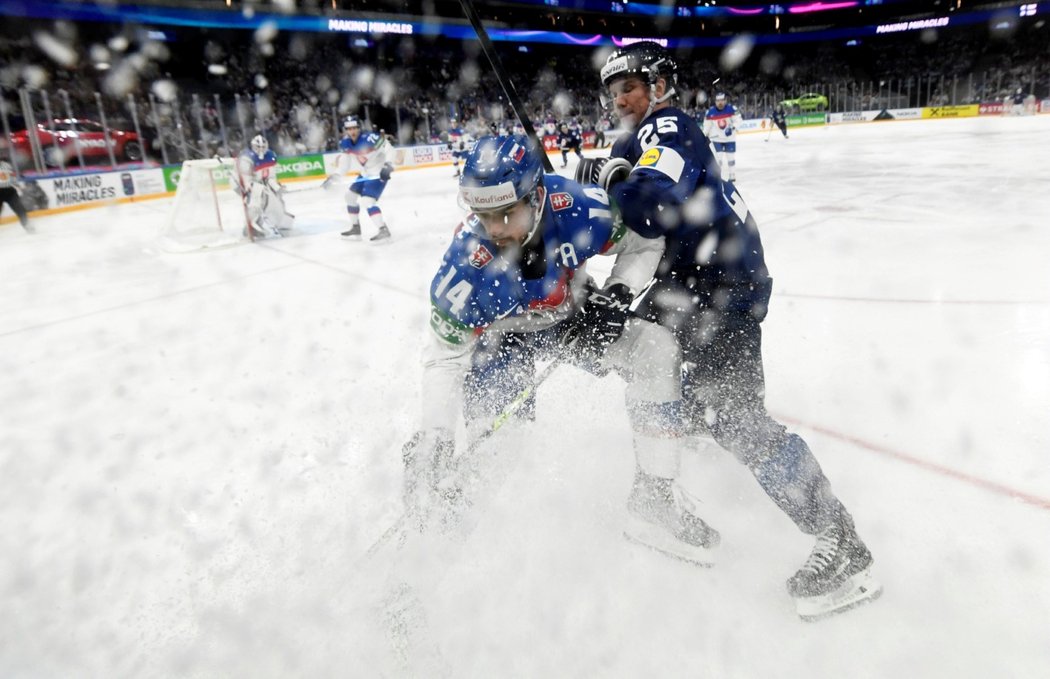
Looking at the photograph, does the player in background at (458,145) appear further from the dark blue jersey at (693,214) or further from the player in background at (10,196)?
the dark blue jersey at (693,214)

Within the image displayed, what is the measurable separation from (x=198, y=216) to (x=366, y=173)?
2408 millimetres

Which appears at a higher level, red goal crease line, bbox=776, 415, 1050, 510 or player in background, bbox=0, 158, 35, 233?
player in background, bbox=0, 158, 35, 233

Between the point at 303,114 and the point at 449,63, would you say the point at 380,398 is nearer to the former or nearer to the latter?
the point at 303,114

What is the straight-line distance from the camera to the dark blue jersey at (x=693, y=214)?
179 centimetres

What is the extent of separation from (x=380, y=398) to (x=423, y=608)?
5.21 ft

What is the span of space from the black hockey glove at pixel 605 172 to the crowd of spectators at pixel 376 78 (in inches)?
451

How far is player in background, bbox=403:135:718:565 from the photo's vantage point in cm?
176

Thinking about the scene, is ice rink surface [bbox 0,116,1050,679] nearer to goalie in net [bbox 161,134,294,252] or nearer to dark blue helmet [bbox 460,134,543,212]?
dark blue helmet [bbox 460,134,543,212]

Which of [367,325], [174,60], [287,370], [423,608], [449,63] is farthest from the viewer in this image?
[449,63]

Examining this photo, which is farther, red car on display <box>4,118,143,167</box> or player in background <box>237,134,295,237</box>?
red car on display <box>4,118,143,167</box>

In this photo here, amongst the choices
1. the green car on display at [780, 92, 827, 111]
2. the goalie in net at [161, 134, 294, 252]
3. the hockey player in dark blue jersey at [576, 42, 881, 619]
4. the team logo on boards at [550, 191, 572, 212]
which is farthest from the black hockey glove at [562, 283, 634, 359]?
the green car on display at [780, 92, 827, 111]

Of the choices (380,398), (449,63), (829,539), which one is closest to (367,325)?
(380,398)

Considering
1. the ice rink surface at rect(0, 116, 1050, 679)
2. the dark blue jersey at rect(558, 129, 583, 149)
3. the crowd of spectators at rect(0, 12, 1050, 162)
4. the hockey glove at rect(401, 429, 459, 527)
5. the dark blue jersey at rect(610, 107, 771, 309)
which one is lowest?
the ice rink surface at rect(0, 116, 1050, 679)

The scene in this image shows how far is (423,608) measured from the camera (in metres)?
1.74
